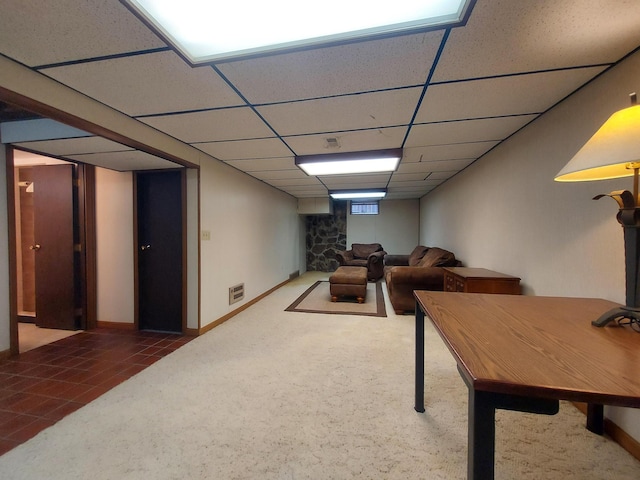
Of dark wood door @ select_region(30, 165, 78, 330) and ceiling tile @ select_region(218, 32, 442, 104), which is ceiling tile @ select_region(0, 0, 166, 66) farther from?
dark wood door @ select_region(30, 165, 78, 330)

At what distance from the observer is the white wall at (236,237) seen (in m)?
3.05

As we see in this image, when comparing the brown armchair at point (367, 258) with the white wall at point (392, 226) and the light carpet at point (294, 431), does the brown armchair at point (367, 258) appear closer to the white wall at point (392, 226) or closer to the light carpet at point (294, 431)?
the white wall at point (392, 226)

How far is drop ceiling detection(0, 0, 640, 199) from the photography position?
1.12m

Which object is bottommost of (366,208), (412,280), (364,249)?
(412,280)

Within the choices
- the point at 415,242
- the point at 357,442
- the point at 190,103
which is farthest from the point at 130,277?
the point at 415,242

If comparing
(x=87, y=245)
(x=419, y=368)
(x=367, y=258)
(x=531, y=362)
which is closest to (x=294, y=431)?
(x=419, y=368)

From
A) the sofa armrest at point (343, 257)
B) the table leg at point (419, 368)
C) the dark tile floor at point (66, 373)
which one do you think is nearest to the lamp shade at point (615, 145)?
the table leg at point (419, 368)

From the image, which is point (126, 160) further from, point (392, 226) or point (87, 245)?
point (392, 226)

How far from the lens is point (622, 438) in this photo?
1.37 meters

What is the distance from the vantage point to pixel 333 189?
5.41 meters

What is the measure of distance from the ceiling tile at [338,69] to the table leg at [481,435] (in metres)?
1.49

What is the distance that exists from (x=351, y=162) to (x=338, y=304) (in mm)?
2308

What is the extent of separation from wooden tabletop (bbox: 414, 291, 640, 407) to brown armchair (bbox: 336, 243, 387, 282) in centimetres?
458

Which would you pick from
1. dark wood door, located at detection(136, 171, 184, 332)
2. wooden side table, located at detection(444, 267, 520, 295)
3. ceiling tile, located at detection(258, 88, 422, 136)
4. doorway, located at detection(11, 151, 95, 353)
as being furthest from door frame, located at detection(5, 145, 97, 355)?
wooden side table, located at detection(444, 267, 520, 295)
